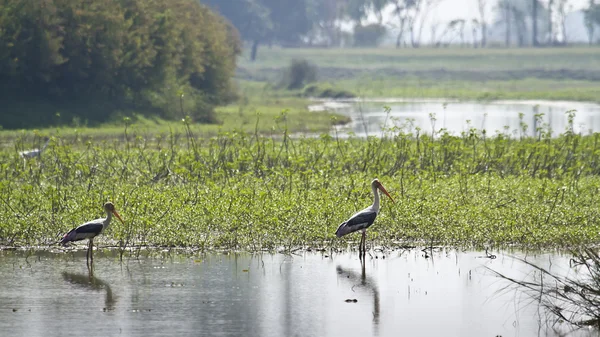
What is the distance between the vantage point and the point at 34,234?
51.9 ft

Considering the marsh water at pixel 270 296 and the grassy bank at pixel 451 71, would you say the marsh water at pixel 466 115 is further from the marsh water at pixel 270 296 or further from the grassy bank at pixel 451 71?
the marsh water at pixel 270 296

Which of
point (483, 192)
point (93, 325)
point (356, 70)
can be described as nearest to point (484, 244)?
point (483, 192)

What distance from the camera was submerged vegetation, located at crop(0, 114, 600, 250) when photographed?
1580 centimetres

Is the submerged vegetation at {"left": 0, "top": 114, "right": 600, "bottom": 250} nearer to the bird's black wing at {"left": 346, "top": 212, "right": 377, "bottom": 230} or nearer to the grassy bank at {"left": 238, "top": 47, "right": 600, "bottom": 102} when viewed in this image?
the bird's black wing at {"left": 346, "top": 212, "right": 377, "bottom": 230}

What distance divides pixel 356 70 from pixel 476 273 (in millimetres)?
98038

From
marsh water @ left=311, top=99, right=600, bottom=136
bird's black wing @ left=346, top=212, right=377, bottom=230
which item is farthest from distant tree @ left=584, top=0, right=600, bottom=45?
bird's black wing @ left=346, top=212, right=377, bottom=230

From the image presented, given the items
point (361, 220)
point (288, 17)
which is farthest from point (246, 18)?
point (361, 220)

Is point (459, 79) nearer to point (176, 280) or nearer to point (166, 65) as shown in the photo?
point (166, 65)

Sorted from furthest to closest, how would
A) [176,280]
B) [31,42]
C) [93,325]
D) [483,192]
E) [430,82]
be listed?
1. [430,82]
2. [31,42]
3. [483,192]
4. [176,280]
5. [93,325]

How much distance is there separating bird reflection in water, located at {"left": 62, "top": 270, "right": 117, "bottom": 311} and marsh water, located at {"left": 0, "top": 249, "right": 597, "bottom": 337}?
1cm

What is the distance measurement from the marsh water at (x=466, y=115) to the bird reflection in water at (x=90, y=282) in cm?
2286

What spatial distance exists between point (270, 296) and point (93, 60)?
30.3 m

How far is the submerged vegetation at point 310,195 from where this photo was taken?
1580cm

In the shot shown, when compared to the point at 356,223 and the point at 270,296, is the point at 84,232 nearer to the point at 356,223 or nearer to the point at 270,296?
the point at 270,296
